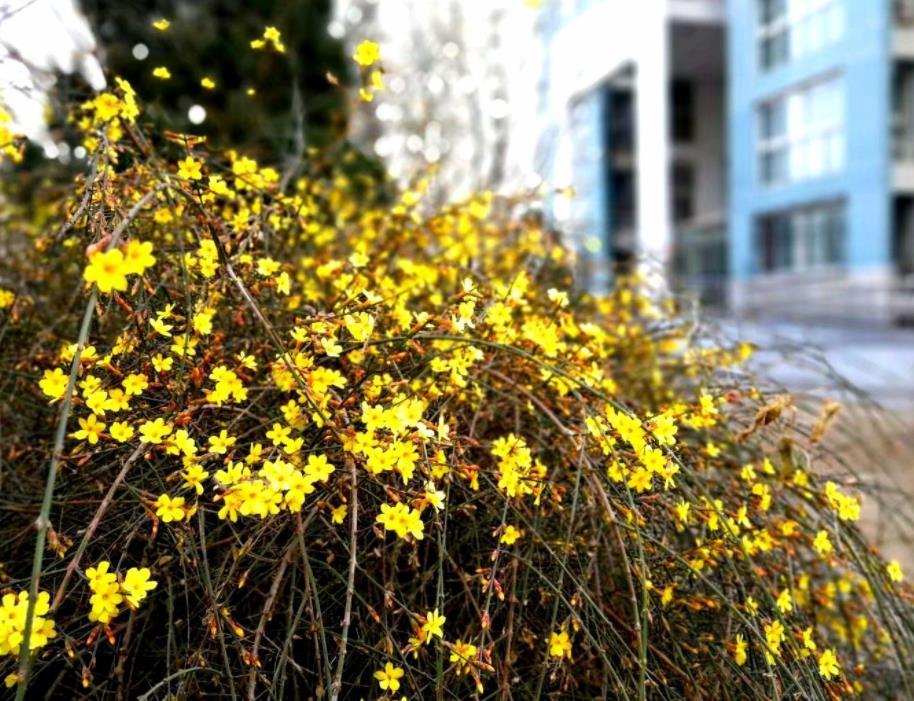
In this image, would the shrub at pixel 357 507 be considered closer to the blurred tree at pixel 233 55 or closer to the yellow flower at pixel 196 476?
the yellow flower at pixel 196 476

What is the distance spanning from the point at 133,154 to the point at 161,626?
0.96 metres

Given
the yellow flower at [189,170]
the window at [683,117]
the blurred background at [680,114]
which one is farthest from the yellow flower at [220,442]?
the window at [683,117]

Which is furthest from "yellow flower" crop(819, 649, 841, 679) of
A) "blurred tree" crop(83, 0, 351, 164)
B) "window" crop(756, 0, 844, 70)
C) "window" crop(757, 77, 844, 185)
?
"window" crop(756, 0, 844, 70)

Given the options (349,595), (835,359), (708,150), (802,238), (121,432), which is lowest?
(835,359)

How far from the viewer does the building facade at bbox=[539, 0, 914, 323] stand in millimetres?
16438

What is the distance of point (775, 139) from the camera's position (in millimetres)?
19141

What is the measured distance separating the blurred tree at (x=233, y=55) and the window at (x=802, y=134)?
1301 cm

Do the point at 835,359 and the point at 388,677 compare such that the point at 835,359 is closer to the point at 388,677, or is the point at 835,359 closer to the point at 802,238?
the point at 388,677

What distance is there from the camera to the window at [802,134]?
683 inches

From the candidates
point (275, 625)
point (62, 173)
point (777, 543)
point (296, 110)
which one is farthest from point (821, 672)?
point (62, 173)

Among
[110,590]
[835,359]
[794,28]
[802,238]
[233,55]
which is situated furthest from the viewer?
[802,238]

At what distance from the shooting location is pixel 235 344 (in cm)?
173

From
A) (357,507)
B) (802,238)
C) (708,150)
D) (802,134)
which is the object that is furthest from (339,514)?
(708,150)

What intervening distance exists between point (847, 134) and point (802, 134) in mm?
1599
